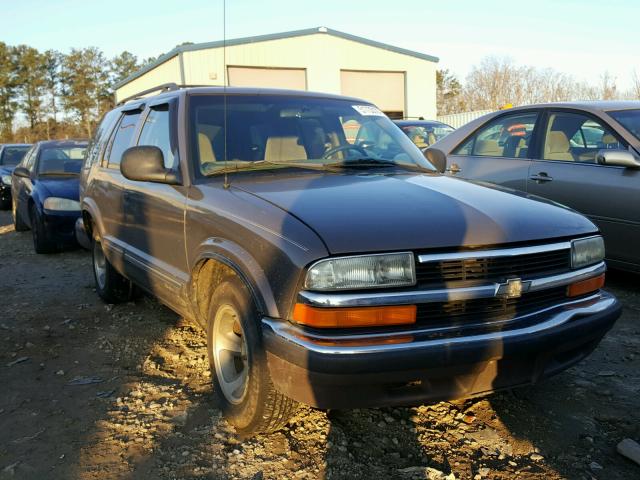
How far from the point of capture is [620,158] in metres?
4.51

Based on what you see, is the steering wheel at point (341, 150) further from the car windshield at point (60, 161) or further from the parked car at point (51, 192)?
the car windshield at point (60, 161)

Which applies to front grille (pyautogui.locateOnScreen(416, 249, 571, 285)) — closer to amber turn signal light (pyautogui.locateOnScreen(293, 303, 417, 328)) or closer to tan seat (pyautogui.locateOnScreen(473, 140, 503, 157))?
amber turn signal light (pyautogui.locateOnScreen(293, 303, 417, 328))

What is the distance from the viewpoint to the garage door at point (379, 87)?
2516cm

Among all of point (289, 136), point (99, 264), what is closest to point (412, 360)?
point (289, 136)

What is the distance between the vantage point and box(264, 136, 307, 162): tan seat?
3449 mm

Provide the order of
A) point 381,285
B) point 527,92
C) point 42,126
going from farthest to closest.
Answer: point 42,126
point 527,92
point 381,285

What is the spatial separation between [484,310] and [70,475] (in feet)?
6.45

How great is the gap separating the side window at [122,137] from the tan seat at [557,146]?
12.1 feet

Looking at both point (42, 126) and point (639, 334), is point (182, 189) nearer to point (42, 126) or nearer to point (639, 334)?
point (639, 334)

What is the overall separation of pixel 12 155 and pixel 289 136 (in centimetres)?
1365

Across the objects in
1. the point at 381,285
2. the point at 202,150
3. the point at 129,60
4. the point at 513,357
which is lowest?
the point at 513,357

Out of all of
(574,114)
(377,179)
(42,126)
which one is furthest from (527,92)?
(42,126)

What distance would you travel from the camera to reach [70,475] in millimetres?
2490

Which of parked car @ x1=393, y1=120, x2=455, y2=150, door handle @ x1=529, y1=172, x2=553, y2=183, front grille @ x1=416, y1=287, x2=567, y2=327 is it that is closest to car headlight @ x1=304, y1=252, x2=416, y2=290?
front grille @ x1=416, y1=287, x2=567, y2=327
